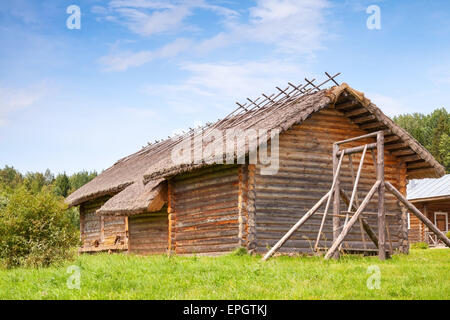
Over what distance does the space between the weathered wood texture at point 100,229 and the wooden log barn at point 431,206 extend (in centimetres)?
1614

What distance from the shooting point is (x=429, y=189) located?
3350 centimetres

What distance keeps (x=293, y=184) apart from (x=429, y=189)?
19.4 meters

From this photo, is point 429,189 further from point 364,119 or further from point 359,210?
point 359,210

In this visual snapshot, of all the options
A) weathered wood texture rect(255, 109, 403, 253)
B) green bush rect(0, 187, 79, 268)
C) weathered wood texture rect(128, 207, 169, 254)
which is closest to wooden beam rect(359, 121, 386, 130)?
weathered wood texture rect(255, 109, 403, 253)

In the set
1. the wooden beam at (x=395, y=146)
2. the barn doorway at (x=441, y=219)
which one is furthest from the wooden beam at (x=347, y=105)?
the barn doorway at (x=441, y=219)

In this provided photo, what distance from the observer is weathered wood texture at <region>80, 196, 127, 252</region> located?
2430cm

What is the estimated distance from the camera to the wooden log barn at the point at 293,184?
1580 cm

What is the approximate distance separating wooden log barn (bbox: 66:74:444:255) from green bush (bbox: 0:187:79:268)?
3.22 feet

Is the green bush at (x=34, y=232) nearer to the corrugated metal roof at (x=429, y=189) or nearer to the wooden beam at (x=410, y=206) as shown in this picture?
the wooden beam at (x=410, y=206)

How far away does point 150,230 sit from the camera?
21297 millimetres
